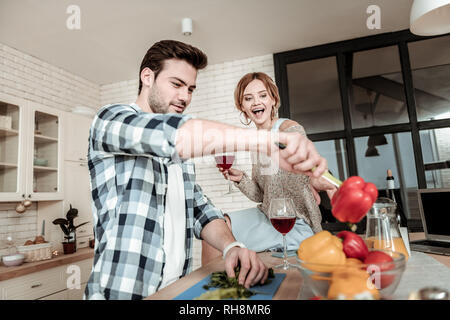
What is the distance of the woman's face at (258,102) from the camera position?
7.09 feet

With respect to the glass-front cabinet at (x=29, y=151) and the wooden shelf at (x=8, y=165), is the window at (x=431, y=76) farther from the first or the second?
the wooden shelf at (x=8, y=165)

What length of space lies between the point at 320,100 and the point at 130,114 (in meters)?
3.27

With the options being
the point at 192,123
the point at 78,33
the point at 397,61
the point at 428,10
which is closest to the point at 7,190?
the point at 78,33

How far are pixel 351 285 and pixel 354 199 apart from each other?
0.60 feet

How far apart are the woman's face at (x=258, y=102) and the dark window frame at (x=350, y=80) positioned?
1.68 meters

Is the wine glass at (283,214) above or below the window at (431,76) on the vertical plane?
below

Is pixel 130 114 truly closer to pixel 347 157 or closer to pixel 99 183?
pixel 99 183

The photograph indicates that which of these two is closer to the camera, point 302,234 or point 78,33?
point 302,234

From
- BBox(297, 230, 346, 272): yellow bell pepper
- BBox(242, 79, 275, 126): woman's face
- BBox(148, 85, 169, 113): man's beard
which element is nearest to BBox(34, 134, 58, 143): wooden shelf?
BBox(242, 79, 275, 126): woman's face

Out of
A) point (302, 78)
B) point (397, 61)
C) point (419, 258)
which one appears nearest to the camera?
point (419, 258)

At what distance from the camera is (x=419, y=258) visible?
1087 mm

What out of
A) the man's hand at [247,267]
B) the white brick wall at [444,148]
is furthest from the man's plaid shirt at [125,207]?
the white brick wall at [444,148]

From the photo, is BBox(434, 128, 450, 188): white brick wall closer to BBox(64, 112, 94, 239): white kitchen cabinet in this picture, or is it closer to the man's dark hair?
the man's dark hair

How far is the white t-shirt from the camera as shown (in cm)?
115
